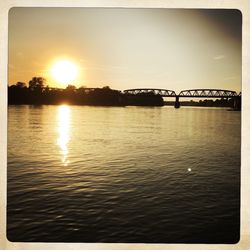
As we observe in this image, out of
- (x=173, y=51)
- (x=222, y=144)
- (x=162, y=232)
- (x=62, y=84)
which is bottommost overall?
(x=162, y=232)

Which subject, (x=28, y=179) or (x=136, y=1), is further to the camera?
(x=28, y=179)

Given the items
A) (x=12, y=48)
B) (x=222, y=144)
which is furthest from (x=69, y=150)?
(x=222, y=144)

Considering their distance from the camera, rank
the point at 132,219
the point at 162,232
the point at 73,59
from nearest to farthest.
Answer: the point at 162,232
the point at 132,219
the point at 73,59

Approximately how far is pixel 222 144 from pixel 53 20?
443cm

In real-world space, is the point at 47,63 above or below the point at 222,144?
above

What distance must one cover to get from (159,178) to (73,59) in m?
3.37

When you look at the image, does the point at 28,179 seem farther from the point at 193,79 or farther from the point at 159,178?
the point at 193,79

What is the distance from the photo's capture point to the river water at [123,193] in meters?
2.84

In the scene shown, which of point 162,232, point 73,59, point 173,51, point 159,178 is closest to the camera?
point 162,232

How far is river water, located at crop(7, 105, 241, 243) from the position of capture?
2.84 m

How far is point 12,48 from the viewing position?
6.06 m

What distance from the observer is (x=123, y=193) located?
3.74 meters

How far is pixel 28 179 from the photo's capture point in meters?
4.03

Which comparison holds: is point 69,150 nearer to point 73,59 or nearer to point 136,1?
point 73,59
